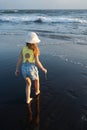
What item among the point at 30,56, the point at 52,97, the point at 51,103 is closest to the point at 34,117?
the point at 51,103

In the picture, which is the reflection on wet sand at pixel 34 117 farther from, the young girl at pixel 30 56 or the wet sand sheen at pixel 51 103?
the young girl at pixel 30 56

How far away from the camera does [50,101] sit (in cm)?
557

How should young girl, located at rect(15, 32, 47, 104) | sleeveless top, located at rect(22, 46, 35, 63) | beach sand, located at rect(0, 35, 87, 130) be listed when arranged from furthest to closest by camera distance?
1. sleeveless top, located at rect(22, 46, 35, 63)
2. young girl, located at rect(15, 32, 47, 104)
3. beach sand, located at rect(0, 35, 87, 130)

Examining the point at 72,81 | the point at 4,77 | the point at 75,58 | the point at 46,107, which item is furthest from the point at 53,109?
the point at 75,58

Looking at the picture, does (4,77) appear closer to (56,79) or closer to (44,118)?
(56,79)

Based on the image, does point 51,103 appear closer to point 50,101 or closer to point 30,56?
point 50,101

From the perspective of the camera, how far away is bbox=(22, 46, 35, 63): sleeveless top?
17.2 feet

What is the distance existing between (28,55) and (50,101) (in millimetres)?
1195

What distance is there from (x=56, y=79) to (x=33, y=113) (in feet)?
7.11

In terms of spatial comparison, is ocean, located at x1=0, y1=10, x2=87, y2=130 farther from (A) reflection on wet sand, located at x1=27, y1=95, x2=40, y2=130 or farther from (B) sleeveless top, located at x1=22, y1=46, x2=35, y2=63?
(B) sleeveless top, located at x1=22, y1=46, x2=35, y2=63

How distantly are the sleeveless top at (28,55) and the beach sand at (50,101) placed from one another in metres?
0.98

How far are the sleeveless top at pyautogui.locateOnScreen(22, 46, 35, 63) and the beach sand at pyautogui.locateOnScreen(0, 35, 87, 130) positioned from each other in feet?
3.20

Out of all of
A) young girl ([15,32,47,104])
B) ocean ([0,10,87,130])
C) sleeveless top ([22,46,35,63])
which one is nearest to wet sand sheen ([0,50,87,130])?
ocean ([0,10,87,130])

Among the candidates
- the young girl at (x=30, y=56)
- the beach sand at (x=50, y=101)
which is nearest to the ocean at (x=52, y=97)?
the beach sand at (x=50, y=101)
